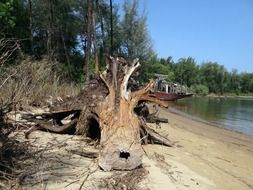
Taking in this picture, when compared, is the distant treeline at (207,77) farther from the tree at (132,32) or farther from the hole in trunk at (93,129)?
the hole in trunk at (93,129)

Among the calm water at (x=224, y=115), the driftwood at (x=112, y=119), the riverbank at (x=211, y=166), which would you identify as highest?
the driftwood at (x=112, y=119)

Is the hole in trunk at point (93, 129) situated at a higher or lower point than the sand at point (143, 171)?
higher

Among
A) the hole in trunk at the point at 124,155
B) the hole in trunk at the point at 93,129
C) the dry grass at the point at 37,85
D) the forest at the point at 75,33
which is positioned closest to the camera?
the hole in trunk at the point at 124,155

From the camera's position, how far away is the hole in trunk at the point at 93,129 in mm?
9814

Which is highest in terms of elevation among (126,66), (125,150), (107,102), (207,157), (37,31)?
(37,31)

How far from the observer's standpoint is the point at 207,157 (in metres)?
10.4

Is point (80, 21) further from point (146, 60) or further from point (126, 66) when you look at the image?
point (126, 66)

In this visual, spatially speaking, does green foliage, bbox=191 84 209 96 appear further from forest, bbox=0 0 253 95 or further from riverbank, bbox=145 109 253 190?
riverbank, bbox=145 109 253 190

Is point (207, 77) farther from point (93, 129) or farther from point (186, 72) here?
point (93, 129)

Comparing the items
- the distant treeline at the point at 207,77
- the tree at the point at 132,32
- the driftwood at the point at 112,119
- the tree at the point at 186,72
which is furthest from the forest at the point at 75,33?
the tree at the point at 186,72

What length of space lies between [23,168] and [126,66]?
17.9ft

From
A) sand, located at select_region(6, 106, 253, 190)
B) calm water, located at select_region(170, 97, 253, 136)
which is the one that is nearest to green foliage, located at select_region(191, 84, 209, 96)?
calm water, located at select_region(170, 97, 253, 136)

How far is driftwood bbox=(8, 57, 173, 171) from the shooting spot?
7102 mm

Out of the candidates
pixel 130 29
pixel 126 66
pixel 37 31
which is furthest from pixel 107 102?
pixel 130 29
